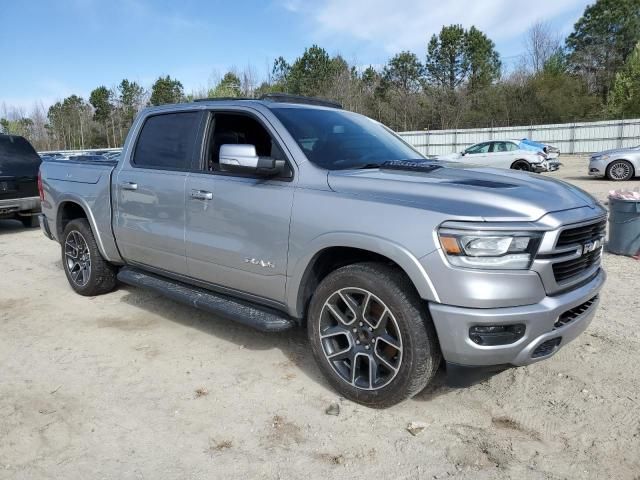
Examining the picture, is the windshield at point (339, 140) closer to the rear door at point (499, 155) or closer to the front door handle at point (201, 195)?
the front door handle at point (201, 195)

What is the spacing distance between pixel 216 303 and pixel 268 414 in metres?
1.07

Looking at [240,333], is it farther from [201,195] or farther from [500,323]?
[500,323]

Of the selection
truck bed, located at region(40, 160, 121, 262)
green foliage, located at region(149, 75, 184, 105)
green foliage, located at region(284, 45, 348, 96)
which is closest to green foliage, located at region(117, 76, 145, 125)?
green foliage, located at region(149, 75, 184, 105)

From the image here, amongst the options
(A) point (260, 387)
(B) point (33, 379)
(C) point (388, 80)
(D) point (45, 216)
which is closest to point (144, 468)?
(A) point (260, 387)

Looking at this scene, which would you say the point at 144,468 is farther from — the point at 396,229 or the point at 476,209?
the point at 476,209

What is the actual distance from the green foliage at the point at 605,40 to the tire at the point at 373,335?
187 ft

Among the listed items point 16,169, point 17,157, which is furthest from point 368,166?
point 17,157

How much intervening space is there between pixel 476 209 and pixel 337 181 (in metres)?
0.92

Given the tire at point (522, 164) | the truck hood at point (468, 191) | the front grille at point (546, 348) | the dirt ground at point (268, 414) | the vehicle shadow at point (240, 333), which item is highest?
the truck hood at point (468, 191)

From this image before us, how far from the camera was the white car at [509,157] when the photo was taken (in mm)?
20547

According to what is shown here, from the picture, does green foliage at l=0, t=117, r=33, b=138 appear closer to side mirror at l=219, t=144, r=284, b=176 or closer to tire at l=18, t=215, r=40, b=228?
tire at l=18, t=215, r=40, b=228

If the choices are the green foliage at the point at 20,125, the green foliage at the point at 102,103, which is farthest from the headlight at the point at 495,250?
the green foliage at the point at 102,103

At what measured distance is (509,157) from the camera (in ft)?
68.1

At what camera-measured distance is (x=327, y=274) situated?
361 centimetres
